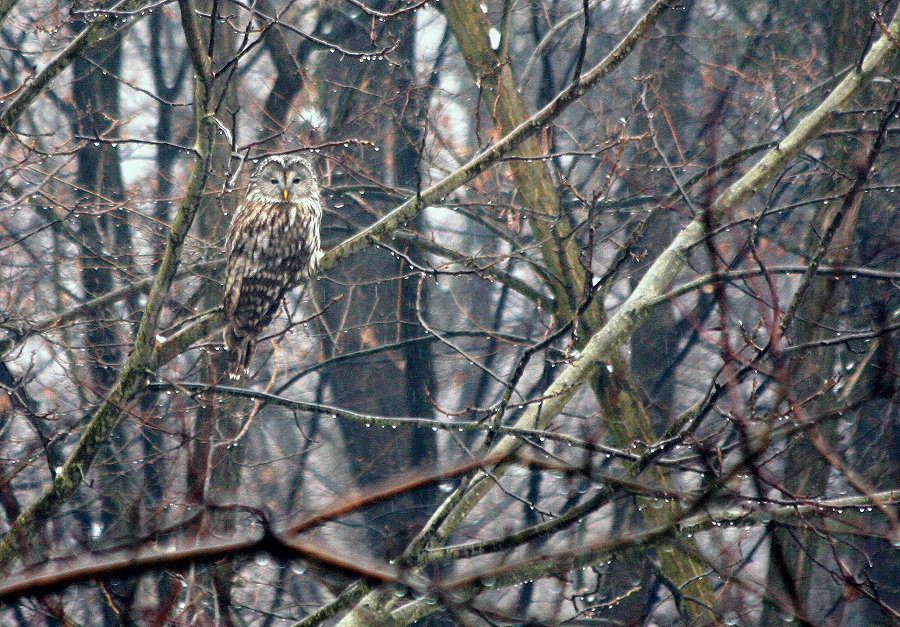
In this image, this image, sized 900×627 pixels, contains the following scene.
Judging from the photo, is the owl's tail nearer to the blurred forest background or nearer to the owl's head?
the blurred forest background

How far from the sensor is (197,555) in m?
1.32

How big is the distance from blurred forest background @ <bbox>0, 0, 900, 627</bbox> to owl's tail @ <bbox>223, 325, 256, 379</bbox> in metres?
0.32

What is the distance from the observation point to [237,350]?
5.91 meters

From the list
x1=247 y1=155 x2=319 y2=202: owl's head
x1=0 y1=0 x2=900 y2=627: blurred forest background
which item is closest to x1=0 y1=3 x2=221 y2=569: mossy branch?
x1=0 y1=0 x2=900 y2=627: blurred forest background

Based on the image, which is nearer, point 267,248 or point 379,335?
point 267,248

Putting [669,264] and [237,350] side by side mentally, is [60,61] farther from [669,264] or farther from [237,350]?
[669,264]

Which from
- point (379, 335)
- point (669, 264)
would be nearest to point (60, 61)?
point (669, 264)

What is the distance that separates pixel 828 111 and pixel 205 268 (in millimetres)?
4129

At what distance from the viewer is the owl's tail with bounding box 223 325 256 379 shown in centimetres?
588

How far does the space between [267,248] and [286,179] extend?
0.60 m

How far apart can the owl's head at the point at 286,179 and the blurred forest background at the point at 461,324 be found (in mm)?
255

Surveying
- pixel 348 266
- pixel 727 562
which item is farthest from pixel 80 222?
pixel 727 562

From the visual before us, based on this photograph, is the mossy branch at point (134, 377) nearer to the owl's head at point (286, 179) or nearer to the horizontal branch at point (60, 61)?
the horizontal branch at point (60, 61)

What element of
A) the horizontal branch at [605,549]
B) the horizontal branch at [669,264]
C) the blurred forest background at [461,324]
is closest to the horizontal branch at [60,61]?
the blurred forest background at [461,324]
